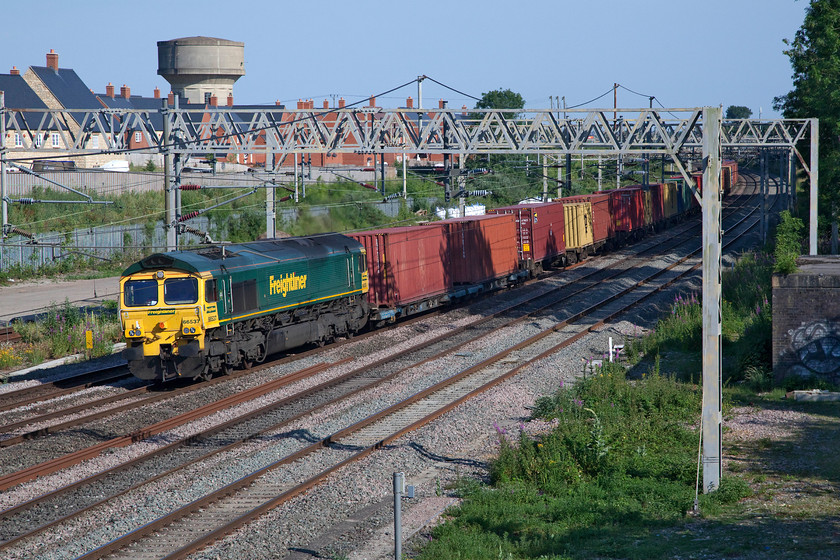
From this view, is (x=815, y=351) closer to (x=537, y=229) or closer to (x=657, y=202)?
(x=537, y=229)

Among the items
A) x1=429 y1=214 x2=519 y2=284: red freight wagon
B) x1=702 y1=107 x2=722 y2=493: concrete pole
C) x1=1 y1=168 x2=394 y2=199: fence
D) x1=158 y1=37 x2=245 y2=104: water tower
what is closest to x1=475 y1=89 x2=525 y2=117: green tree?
x1=158 y1=37 x2=245 y2=104: water tower

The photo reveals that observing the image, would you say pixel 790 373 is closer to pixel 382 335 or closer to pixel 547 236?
pixel 382 335

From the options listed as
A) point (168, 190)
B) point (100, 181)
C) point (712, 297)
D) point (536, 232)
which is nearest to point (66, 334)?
point (168, 190)

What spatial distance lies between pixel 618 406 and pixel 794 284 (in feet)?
17.0

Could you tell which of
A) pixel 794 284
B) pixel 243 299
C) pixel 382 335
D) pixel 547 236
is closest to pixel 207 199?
pixel 547 236

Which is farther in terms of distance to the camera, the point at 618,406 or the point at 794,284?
the point at 794,284

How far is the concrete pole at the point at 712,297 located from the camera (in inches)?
470

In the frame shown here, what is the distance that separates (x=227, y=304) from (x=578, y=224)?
25611 millimetres

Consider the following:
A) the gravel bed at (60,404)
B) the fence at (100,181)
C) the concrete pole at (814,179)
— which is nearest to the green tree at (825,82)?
the concrete pole at (814,179)

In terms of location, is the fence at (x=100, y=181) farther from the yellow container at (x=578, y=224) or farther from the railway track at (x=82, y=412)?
the railway track at (x=82, y=412)

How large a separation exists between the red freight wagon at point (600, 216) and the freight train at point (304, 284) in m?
5.63

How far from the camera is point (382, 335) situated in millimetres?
26453

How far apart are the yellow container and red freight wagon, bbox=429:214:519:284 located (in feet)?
18.9

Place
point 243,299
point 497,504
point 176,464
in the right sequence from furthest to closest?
point 243,299, point 176,464, point 497,504
